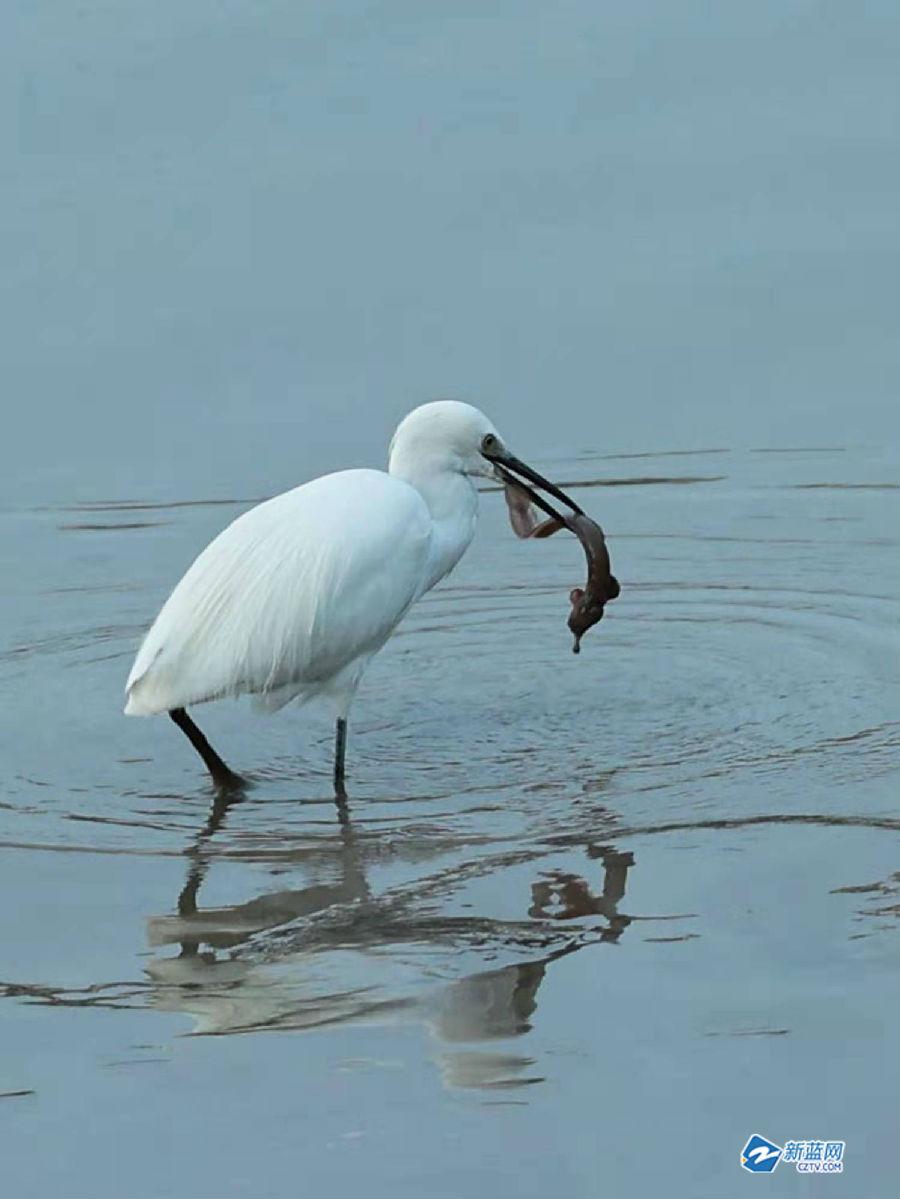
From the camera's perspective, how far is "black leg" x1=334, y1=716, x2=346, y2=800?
7529mm

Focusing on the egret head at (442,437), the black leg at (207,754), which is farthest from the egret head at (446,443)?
the black leg at (207,754)

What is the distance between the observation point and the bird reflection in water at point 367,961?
5395mm

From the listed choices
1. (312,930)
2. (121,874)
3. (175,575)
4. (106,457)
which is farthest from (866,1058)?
(106,457)

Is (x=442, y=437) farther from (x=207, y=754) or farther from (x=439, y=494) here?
(x=207, y=754)

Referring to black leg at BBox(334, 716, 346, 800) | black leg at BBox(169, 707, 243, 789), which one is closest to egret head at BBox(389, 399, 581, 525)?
black leg at BBox(334, 716, 346, 800)

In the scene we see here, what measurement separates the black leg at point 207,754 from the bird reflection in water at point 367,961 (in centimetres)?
87

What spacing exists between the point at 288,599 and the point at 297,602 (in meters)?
0.03

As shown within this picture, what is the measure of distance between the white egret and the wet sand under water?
0.88 ft

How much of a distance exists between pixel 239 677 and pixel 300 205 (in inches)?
250

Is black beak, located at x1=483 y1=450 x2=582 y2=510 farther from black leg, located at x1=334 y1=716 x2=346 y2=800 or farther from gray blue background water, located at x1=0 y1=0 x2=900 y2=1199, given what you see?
black leg, located at x1=334 y1=716 x2=346 y2=800

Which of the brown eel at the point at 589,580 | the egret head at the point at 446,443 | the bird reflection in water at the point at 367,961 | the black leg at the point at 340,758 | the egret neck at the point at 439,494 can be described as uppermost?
the egret head at the point at 446,443

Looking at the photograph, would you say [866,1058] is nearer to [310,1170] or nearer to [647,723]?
[310,1170]

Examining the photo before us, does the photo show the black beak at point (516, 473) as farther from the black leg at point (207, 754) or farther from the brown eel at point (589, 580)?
the black leg at point (207, 754)

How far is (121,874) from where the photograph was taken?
674 cm
